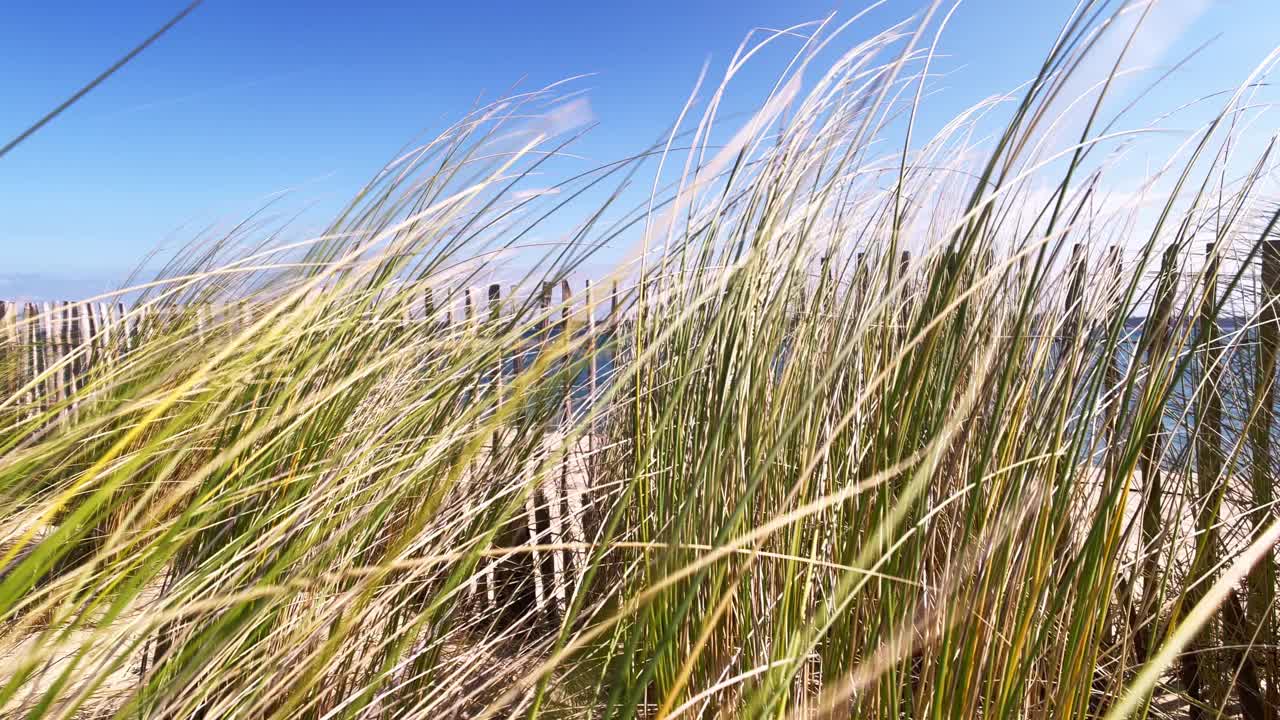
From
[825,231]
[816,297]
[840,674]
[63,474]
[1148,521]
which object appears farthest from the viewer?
[63,474]

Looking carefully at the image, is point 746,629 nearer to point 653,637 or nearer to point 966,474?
point 653,637

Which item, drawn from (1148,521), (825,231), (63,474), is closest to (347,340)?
(825,231)

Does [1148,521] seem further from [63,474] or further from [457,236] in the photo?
[63,474]

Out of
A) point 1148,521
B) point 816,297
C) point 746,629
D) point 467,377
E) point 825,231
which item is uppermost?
point 825,231

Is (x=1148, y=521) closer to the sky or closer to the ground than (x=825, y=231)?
closer to the ground

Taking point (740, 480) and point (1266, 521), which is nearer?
point (740, 480)

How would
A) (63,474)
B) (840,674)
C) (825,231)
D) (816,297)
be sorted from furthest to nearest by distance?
(63,474)
(825,231)
(816,297)
(840,674)

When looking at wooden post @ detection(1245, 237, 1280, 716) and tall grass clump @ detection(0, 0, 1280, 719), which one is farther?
wooden post @ detection(1245, 237, 1280, 716)

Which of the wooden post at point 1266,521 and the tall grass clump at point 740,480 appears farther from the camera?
the wooden post at point 1266,521

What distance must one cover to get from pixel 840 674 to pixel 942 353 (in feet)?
1.39

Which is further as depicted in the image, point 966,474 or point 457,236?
point 457,236

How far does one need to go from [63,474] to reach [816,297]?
2150 millimetres

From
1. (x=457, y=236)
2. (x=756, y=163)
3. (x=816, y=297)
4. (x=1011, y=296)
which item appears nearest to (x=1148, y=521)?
(x=1011, y=296)

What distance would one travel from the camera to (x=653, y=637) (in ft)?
3.03
